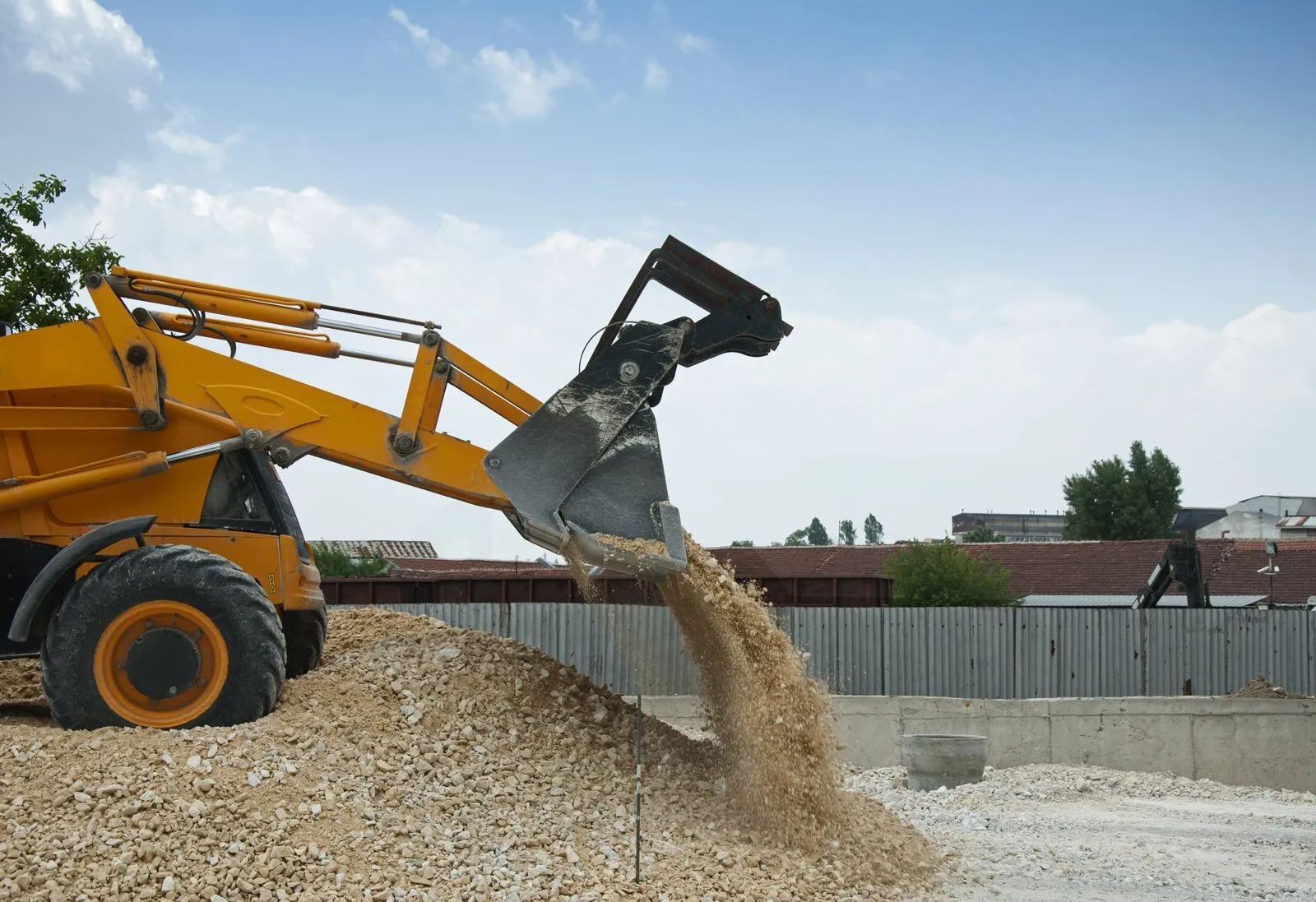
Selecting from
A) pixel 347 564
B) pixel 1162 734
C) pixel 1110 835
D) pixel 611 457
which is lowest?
pixel 1110 835

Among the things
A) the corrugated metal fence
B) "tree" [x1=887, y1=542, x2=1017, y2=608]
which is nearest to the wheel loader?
the corrugated metal fence

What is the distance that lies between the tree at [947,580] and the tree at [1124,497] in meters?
31.6

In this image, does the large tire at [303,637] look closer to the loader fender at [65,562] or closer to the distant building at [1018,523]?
the loader fender at [65,562]

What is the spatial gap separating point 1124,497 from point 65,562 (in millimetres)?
63945

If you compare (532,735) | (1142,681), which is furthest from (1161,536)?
(532,735)

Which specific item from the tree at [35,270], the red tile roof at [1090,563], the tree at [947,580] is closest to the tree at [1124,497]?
the red tile roof at [1090,563]

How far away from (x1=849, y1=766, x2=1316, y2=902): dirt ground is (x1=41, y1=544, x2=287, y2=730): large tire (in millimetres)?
4515

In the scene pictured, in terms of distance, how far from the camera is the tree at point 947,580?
35.0 metres

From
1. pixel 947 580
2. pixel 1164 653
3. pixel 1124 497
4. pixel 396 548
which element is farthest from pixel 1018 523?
pixel 1164 653

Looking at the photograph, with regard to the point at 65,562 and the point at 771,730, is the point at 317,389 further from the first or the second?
the point at 771,730

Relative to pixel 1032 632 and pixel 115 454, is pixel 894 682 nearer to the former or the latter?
pixel 1032 632

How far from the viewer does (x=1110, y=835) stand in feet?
35.1

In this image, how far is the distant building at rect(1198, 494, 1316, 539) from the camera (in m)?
57.9

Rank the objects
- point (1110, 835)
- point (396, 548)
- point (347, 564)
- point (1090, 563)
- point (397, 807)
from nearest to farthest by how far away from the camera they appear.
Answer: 1. point (397, 807)
2. point (1110, 835)
3. point (1090, 563)
4. point (347, 564)
5. point (396, 548)
